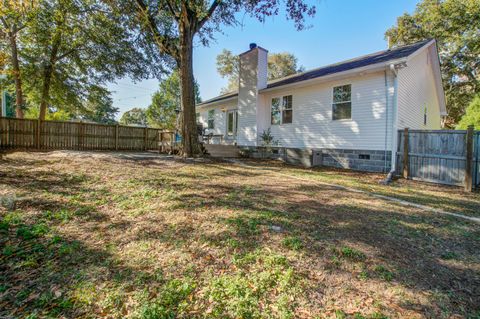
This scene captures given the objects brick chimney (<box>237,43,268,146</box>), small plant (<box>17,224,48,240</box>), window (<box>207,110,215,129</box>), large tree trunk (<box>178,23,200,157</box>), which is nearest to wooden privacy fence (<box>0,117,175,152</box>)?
large tree trunk (<box>178,23,200,157</box>)

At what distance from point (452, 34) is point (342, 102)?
51.1ft

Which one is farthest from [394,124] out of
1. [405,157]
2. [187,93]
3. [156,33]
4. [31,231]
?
[31,231]

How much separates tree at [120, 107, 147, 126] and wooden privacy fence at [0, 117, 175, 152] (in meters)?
37.4

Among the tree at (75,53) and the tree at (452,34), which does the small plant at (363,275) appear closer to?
the tree at (75,53)

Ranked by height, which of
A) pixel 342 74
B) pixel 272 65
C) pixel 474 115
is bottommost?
pixel 474 115

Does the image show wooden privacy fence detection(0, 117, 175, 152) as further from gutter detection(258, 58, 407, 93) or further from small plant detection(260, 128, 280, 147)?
gutter detection(258, 58, 407, 93)

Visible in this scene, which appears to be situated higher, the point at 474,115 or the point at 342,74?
the point at 342,74

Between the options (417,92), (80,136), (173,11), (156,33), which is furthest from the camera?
(80,136)

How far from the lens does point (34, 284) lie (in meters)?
2.22

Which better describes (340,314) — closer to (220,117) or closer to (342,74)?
(342,74)

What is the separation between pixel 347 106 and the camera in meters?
9.70

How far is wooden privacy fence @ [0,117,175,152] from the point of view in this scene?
37.9 feet

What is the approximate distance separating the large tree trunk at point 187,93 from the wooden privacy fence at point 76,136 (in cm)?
240

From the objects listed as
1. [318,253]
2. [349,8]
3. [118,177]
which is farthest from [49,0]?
[318,253]
